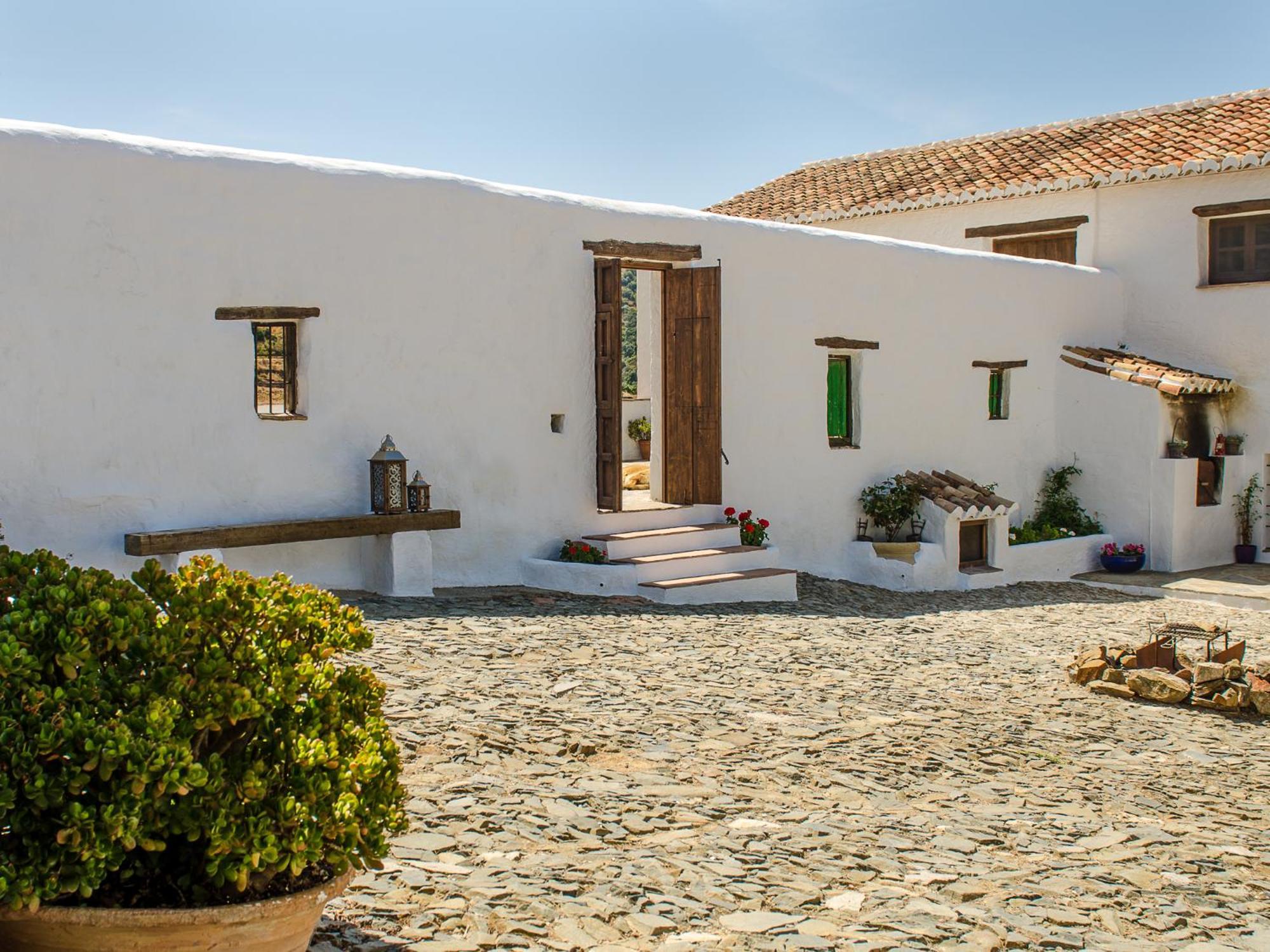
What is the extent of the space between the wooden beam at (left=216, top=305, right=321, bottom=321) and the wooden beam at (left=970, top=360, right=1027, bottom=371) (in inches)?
338

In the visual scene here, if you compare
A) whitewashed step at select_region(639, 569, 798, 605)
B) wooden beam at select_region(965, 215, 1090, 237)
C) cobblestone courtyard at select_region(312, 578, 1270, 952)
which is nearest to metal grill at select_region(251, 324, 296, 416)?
cobblestone courtyard at select_region(312, 578, 1270, 952)

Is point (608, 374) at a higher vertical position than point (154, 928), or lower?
higher

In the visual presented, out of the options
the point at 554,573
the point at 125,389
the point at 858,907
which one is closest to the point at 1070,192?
the point at 554,573

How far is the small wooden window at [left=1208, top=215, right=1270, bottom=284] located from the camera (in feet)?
54.3

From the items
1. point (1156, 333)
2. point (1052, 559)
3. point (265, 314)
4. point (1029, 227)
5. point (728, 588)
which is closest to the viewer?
point (265, 314)

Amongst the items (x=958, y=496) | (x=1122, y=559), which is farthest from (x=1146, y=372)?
(x=958, y=496)

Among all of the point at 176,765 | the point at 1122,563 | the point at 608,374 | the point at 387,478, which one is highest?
the point at 608,374

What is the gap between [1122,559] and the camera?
52.0ft

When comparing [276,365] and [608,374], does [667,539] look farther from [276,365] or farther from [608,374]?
[276,365]

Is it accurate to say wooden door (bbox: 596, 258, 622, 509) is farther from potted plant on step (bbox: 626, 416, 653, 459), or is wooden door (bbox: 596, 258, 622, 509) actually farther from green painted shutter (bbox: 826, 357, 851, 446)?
potted plant on step (bbox: 626, 416, 653, 459)

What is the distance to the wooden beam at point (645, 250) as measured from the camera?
38.4ft

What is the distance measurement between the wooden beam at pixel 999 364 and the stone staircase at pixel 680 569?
4644mm

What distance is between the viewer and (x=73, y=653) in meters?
3.17

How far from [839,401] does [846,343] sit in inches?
27.1
